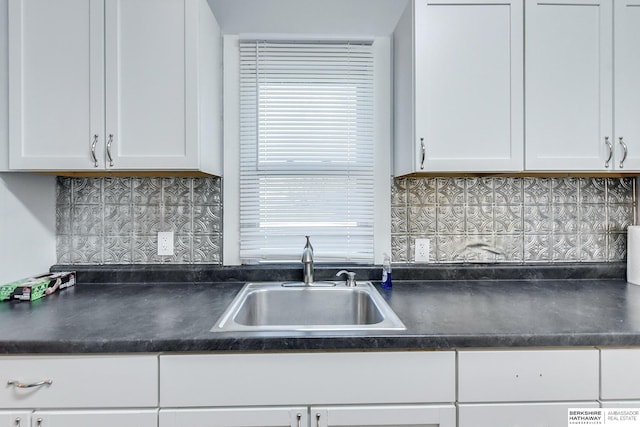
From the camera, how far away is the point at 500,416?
108 centimetres

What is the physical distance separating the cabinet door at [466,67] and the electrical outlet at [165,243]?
4.29ft

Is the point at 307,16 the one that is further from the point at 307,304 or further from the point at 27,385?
the point at 27,385

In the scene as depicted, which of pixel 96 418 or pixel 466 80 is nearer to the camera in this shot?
pixel 96 418

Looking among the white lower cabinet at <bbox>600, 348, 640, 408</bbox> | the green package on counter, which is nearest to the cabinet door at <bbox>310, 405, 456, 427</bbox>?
the white lower cabinet at <bbox>600, 348, 640, 408</bbox>

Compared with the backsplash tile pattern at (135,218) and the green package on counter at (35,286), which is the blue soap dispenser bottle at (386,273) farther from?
the green package on counter at (35,286)

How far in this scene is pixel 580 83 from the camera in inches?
58.9

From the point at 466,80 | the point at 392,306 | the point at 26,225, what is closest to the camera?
the point at 392,306

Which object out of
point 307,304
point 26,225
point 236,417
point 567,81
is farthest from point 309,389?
point 567,81

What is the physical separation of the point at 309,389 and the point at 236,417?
0.24 meters

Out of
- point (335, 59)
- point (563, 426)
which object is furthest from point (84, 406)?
point (335, 59)

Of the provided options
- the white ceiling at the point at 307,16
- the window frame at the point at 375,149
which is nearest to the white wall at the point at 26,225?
the window frame at the point at 375,149

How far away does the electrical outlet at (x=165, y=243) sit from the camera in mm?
1797

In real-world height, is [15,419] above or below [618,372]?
below

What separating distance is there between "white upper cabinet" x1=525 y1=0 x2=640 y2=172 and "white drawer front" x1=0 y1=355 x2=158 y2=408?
1.68 metres
